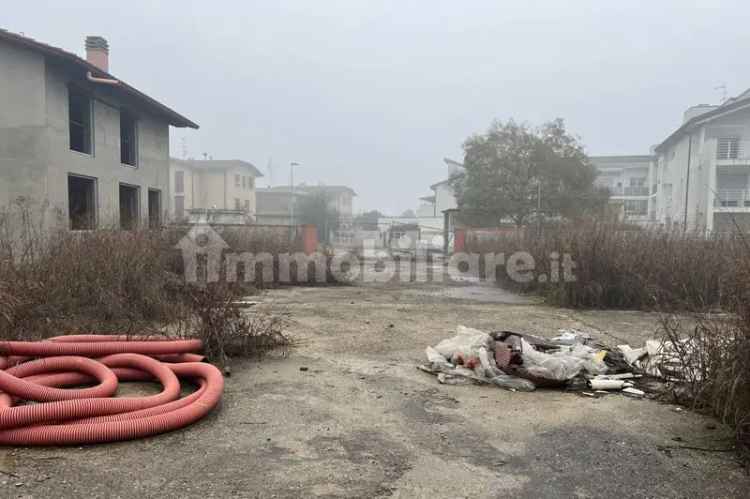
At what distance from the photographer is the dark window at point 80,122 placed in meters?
12.0

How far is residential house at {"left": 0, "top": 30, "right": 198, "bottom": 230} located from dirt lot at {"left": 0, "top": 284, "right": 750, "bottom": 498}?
5.38 metres

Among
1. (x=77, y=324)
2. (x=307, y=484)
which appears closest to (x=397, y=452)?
(x=307, y=484)

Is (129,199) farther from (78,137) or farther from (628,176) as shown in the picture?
(628,176)

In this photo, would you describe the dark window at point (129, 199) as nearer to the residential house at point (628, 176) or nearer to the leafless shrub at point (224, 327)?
the leafless shrub at point (224, 327)

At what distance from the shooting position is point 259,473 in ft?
8.87

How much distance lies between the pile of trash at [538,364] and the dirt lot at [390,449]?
0.17 m

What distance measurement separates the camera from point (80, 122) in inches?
480

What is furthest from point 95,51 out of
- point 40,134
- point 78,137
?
point 40,134

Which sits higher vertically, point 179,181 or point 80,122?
point 179,181

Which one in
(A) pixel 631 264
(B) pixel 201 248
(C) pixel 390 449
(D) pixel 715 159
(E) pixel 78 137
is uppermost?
(D) pixel 715 159

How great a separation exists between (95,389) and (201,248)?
6.38m

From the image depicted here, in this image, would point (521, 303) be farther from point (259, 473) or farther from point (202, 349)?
point (259, 473)

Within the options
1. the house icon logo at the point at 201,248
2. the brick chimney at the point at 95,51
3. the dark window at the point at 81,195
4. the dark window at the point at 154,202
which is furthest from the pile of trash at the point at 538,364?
the brick chimney at the point at 95,51

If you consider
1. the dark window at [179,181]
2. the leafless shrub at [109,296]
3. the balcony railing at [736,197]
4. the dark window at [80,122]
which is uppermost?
the dark window at [179,181]
